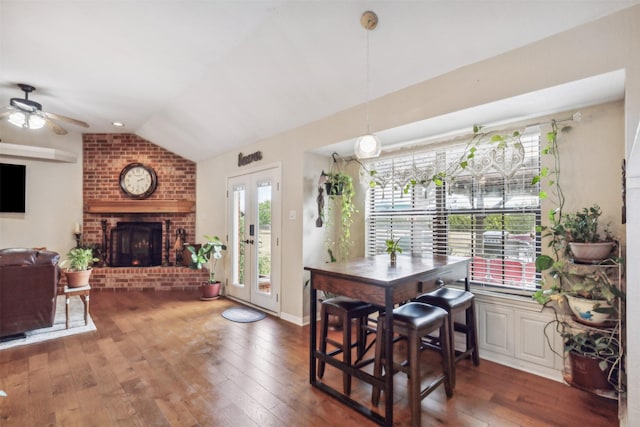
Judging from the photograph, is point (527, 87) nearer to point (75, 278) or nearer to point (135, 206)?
point (75, 278)

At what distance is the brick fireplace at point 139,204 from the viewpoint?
5441 millimetres

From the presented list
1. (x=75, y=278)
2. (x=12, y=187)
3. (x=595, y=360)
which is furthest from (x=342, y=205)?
(x=12, y=187)

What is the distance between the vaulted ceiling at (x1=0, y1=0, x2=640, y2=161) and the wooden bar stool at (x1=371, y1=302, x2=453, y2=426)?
1821mm

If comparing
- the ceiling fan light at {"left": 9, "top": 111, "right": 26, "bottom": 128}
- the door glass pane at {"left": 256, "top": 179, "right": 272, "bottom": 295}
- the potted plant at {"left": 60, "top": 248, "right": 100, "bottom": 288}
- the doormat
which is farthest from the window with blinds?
the ceiling fan light at {"left": 9, "top": 111, "right": 26, "bottom": 128}

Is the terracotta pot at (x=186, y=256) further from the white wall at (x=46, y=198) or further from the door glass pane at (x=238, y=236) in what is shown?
the white wall at (x=46, y=198)

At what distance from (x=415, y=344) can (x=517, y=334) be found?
4.19ft

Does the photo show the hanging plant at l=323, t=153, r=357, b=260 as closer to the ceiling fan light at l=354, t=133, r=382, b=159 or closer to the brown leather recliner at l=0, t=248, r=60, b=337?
the ceiling fan light at l=354, t=133, r=382, b=159

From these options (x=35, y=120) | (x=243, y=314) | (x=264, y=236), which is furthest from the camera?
(x=264, y=236)

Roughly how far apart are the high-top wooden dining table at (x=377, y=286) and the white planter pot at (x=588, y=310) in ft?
2.49

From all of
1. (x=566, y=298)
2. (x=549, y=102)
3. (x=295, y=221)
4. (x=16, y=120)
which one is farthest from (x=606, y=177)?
(x=16, y=120)

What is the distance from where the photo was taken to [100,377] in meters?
2.42

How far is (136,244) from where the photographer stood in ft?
19.4

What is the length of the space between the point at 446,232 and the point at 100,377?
3232 mm

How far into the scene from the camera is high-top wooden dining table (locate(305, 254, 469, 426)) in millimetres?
1835
